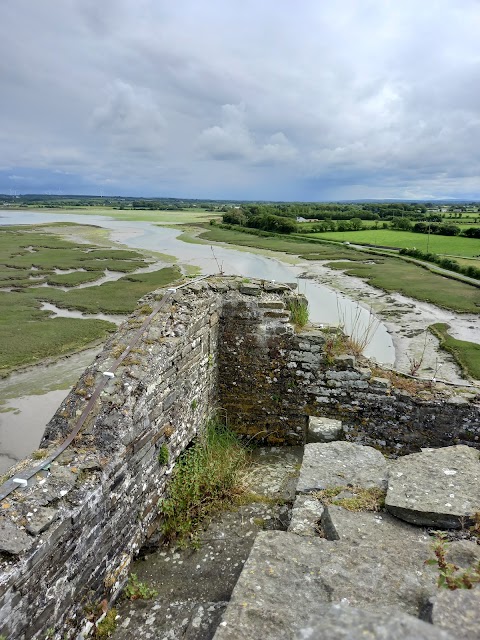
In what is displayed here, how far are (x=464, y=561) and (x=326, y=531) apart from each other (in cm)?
112

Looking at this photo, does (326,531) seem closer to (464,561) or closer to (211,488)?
(464,561)

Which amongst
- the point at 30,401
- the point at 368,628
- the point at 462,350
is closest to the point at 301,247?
the point at 462,350

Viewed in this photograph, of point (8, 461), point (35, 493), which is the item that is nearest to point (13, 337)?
point (8, 461)

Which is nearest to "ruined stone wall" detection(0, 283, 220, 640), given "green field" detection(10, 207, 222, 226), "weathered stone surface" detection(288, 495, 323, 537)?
"weathered stone surface" detection(288, 495, 323, 537)

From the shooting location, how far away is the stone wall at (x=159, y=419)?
10.2 feet

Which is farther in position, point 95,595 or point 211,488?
point 211,488

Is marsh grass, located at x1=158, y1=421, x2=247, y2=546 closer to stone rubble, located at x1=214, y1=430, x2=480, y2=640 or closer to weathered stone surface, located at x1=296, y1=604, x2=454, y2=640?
stone rubble, located at x1=214, y1=430, x2=480, y2=640

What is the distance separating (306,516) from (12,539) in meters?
2.46

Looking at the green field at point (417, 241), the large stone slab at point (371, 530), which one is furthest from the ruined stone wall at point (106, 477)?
the green field at point (417, 241)

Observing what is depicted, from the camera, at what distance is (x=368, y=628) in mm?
1861

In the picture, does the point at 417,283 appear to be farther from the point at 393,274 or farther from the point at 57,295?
the point at 57,295

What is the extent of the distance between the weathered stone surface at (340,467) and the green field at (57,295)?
1126 cm

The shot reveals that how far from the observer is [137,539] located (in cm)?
436

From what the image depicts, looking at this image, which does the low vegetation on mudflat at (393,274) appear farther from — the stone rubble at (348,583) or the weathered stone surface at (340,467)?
the stone rubble at (348,583)
